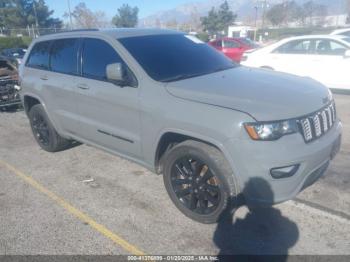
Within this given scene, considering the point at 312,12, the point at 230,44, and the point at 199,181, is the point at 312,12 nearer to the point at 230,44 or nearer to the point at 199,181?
the point at 230,44

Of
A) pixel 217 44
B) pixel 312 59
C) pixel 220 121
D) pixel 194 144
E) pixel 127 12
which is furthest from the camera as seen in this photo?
pixel 127 12

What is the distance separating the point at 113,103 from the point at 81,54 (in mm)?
969

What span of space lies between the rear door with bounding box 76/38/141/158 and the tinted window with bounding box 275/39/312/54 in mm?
6360

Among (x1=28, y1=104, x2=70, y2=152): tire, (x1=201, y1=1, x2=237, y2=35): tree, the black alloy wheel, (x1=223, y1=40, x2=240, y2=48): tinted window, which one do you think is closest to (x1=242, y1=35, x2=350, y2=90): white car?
(x1=28, y1=104, x2=70, y2=152): tire

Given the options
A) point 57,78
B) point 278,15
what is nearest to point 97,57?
point 57,78

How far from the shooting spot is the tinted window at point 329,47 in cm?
834

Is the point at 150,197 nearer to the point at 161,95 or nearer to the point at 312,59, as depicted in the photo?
the point at 161,95

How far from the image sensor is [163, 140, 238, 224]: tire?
3.12 meters

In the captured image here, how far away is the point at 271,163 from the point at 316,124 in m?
0.64

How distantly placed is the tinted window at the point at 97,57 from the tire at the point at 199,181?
1.33 metres

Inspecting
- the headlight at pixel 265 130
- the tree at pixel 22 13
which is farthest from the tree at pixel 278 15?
the headlight at pixel 265 130

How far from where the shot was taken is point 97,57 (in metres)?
4.20

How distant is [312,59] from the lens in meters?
8.66

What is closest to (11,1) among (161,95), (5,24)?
(5,24)
